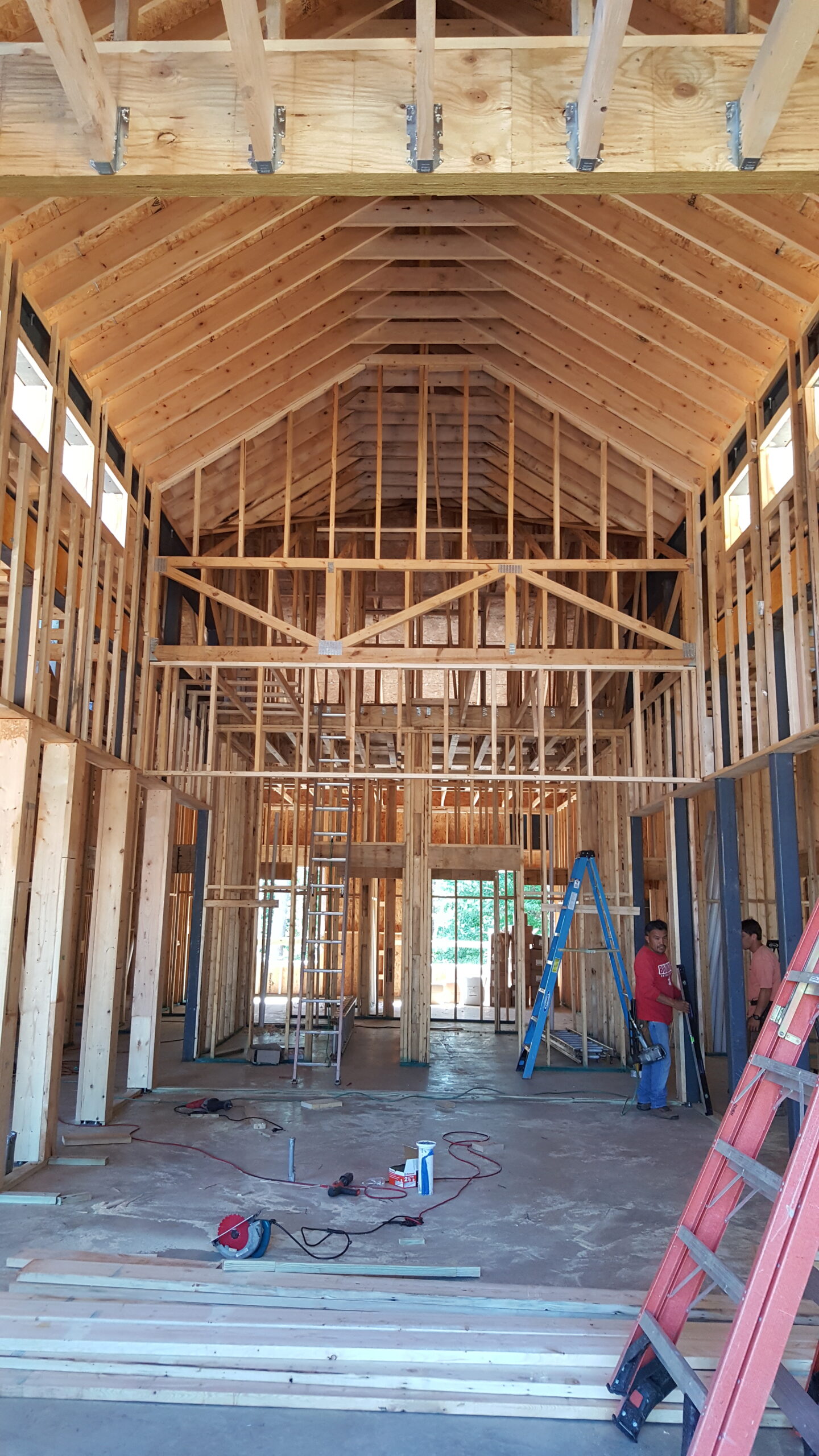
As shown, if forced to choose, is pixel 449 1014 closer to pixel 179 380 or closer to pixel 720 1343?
pixel 179 380

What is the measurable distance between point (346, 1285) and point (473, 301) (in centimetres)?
829

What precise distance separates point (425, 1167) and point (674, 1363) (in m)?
3.17

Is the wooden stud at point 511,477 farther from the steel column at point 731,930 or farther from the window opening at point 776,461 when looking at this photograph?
the steel column at point 731,930

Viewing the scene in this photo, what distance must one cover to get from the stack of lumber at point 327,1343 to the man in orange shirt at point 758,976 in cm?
388

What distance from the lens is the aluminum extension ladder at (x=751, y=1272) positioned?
266cm

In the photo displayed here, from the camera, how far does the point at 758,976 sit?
824 centimetres

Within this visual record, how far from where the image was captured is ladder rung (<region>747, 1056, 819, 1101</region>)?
9.97ft

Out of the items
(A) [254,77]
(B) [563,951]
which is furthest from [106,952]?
(A) [254,77]

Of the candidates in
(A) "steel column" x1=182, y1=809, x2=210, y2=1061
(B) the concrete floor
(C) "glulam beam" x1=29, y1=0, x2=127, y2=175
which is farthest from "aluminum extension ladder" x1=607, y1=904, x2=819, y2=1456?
(A) "steel column" x1=182, y1=809, x2=210, y2=1061

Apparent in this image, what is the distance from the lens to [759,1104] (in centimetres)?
336

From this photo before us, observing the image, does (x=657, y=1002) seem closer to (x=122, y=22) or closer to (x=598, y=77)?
(x=598, y=77)

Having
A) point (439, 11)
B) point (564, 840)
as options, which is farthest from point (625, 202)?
point (564, 840)

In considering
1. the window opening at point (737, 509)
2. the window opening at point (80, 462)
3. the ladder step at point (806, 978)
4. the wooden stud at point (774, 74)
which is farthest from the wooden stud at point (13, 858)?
the window opening at point (737, 509)

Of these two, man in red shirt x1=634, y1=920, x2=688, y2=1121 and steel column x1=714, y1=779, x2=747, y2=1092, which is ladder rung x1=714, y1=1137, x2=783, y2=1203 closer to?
steel column x1=714, y1=779, x2=747, y2=1092
